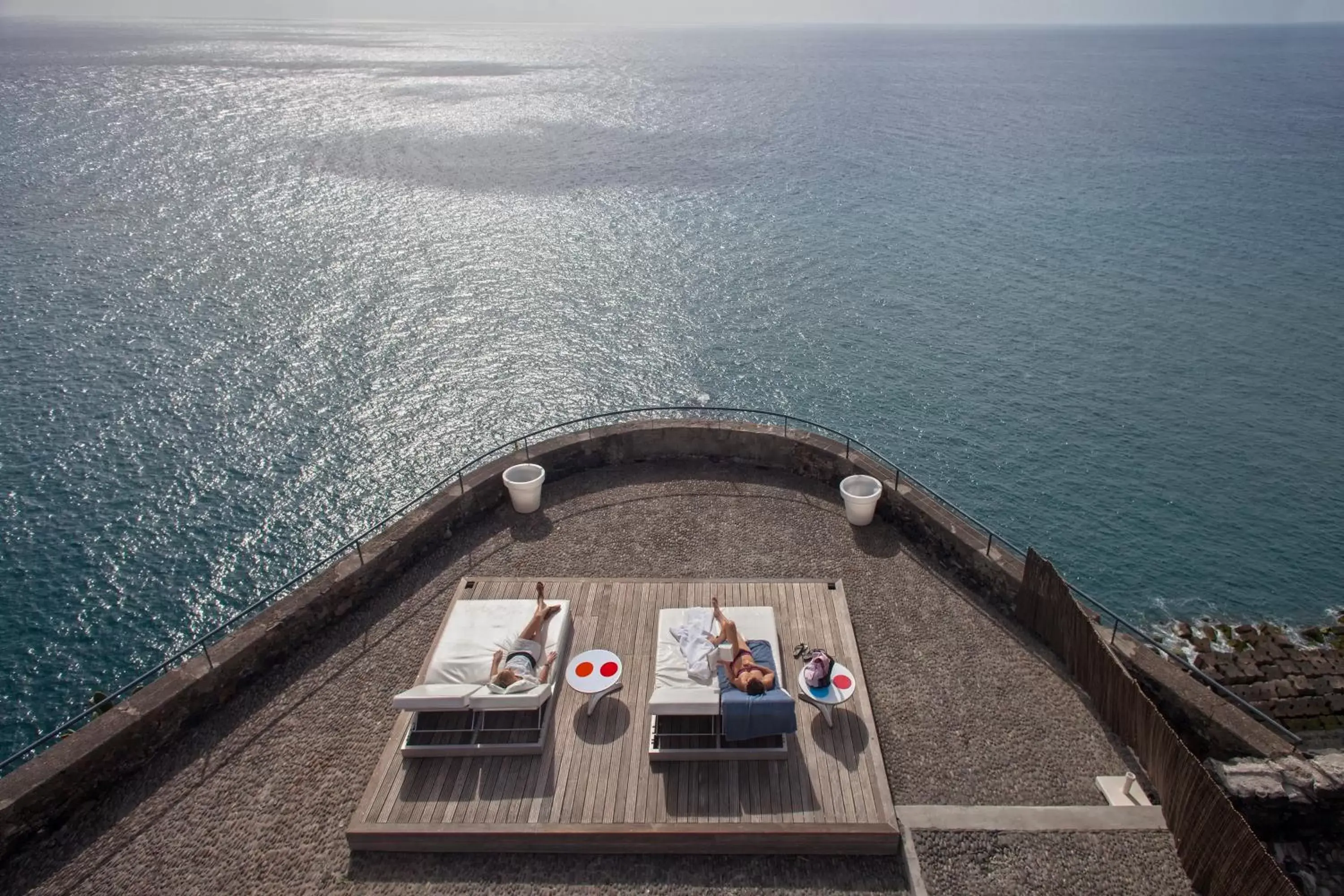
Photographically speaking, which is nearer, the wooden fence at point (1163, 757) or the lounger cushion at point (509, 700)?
the wooden fence at point (1163, 757)

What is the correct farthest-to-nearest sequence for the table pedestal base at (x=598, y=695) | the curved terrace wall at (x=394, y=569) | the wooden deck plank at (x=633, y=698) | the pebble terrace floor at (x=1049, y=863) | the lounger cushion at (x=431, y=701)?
the table pedestal base at (x=598, y=695), the lounger cushion at (x=431, y=701), the curved terrace wall at (x=394, y=569), the wooden deck plank at (x=633, y=698), the pebble terrace floor at (x=1049, y=863)

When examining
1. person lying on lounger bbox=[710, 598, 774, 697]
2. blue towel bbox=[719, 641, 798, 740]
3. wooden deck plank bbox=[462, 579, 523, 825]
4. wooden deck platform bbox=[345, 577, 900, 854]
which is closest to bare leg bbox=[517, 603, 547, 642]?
wooden deck platform bbox=[345, 577, 900, 854]

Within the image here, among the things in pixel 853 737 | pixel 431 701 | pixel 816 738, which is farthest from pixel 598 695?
pixel 853 737

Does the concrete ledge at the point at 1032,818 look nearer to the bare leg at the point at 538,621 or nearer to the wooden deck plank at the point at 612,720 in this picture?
the wooden deck plank at the point at 612,720

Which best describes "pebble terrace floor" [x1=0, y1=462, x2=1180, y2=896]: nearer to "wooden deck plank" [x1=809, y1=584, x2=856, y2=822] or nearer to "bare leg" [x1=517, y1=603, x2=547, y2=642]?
"wooden deck plank" [x1=809, y1=584, x2=856, y2=822]

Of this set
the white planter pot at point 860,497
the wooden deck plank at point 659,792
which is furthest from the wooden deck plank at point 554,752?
the white planter pot at point 860,497

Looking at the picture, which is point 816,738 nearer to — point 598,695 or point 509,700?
point 598,695
